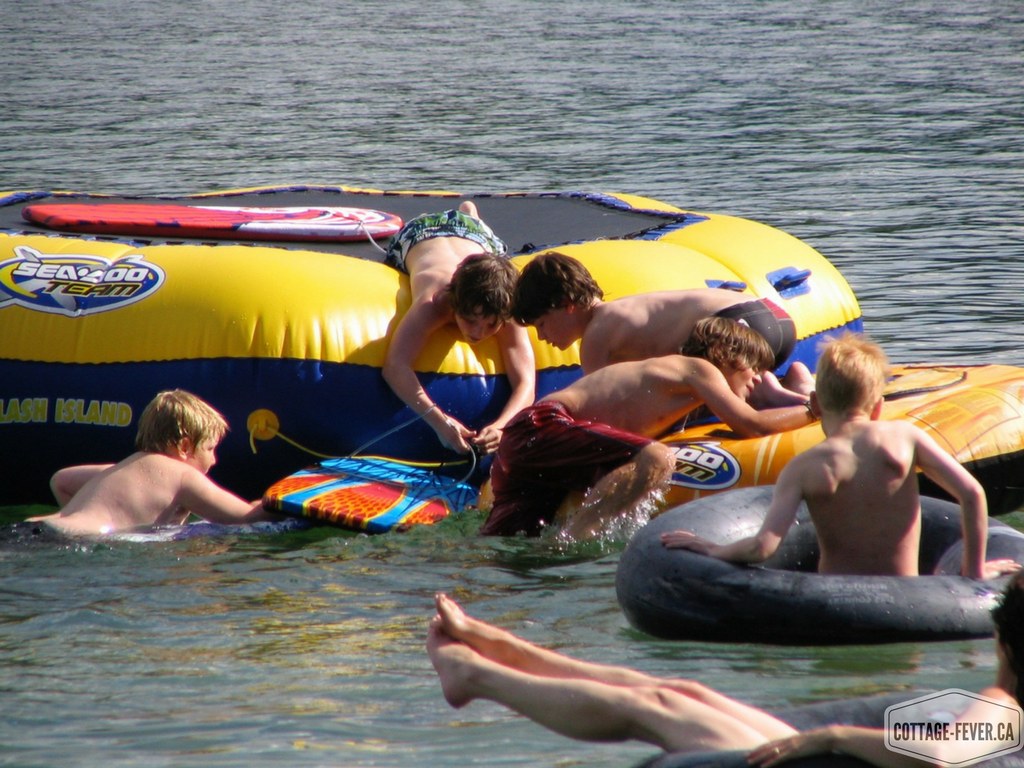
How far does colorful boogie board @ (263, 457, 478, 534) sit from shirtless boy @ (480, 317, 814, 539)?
32 cm

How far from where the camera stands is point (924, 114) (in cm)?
1861

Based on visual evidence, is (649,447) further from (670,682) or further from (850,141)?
(850,141)

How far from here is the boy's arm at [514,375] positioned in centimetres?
601

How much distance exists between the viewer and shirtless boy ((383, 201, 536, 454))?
5906mm

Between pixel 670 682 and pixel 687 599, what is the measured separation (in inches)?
46.7

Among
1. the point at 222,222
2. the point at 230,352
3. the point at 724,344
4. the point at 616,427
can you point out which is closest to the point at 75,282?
the point at 230,352

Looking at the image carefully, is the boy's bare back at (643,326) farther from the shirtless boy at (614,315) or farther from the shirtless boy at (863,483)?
the shirtless boy at (863,483)

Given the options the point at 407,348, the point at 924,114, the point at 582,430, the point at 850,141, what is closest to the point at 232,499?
the point at 407,348

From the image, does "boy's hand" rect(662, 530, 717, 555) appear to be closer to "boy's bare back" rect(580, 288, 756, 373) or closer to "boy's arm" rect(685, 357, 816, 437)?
"boy's arm" rect(685, 357, 816, 437)

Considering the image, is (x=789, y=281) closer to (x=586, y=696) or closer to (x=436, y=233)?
(x=436, y=233)

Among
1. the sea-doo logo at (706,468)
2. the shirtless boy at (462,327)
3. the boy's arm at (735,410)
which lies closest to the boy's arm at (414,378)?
the shirtless boy at (462,327)

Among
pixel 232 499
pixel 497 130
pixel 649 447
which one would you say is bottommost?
pixel 497 130

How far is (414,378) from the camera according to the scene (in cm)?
594

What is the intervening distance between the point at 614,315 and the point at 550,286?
0.33 meters
